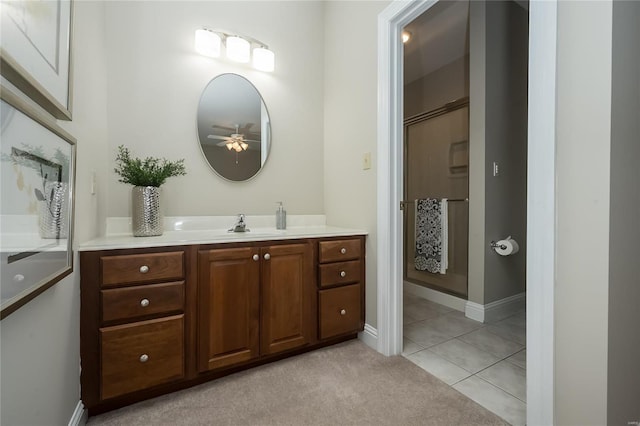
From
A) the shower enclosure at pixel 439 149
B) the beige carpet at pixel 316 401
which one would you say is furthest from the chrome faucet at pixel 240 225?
the shower enclosure at pixel 439 149

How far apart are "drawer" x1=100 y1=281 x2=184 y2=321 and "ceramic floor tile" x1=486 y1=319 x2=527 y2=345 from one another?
2.16 m

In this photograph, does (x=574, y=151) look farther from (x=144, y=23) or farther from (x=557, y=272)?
(x=144, y=23)

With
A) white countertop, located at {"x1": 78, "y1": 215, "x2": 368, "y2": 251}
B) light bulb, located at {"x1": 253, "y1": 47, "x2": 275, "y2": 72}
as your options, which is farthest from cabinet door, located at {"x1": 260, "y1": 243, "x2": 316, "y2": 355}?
light bulb, located at {"x1": 253, "y1": 47, "x2": 275, "y2": 72}

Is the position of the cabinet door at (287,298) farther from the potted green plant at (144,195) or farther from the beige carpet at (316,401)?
the potted green plant at (144,195)

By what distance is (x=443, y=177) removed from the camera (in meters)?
2.82

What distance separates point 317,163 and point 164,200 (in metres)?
1.18

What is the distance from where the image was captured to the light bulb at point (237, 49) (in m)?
1.96

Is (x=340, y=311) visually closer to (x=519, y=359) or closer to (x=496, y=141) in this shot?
(x=519, y=359)

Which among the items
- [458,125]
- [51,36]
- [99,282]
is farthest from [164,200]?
[458,125]

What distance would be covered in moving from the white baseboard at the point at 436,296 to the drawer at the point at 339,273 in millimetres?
1252

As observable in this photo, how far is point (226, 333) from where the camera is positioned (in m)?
1.46

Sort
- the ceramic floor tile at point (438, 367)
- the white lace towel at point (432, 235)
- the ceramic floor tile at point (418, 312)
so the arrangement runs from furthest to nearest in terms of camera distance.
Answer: the white lace towel at point (432, 235), the ceramic floor tile at point (418, 312), the ceramic floor tile at point (438, 367)

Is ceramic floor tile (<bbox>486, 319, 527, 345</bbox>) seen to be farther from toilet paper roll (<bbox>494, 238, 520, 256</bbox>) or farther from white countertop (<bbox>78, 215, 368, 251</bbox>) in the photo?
white countertop (<bbox>78, 215, 368, 251</bbox>)

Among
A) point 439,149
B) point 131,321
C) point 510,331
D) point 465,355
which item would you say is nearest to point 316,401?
point 131,321
